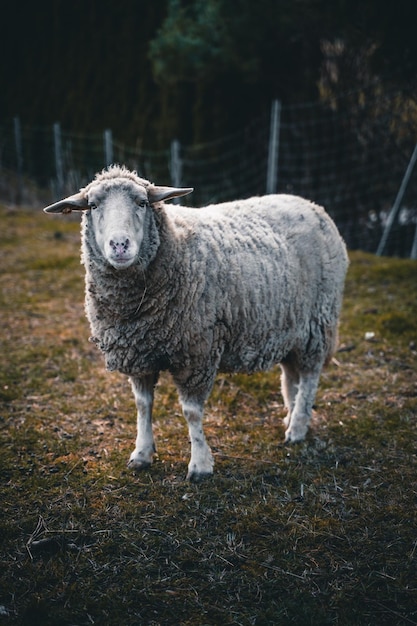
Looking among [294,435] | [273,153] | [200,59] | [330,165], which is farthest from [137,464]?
[200,59]

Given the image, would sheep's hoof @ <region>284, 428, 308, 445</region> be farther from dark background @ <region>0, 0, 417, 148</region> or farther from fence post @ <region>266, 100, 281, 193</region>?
dark background @ <region>0, 0, 417, 148</region>

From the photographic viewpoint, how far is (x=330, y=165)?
8188 mm

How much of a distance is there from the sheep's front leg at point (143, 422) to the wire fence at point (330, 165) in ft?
14.6

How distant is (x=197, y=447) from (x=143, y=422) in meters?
0.37

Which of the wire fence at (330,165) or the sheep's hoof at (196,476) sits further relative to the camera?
the wire fence at (330,165)

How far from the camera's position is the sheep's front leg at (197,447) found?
3.18m

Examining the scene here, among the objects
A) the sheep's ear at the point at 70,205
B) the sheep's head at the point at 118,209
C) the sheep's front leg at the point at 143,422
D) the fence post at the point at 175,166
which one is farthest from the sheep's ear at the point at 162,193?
the fence post at the point at 175,166

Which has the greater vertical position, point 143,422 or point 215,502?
point 143,422

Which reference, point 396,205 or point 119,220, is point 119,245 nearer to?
point 119,220

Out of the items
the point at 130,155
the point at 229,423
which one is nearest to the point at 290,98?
the point at 130,155

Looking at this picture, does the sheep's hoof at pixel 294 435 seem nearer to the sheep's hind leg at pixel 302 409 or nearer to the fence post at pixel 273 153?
the sheep's hind leg at pixel 302 409

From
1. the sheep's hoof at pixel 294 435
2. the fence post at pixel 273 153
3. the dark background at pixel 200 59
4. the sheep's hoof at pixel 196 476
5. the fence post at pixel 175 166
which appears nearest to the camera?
the sheep's hoof at pixel 196 476

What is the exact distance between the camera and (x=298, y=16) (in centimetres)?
744

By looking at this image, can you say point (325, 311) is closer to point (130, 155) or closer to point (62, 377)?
point (62, 377)
